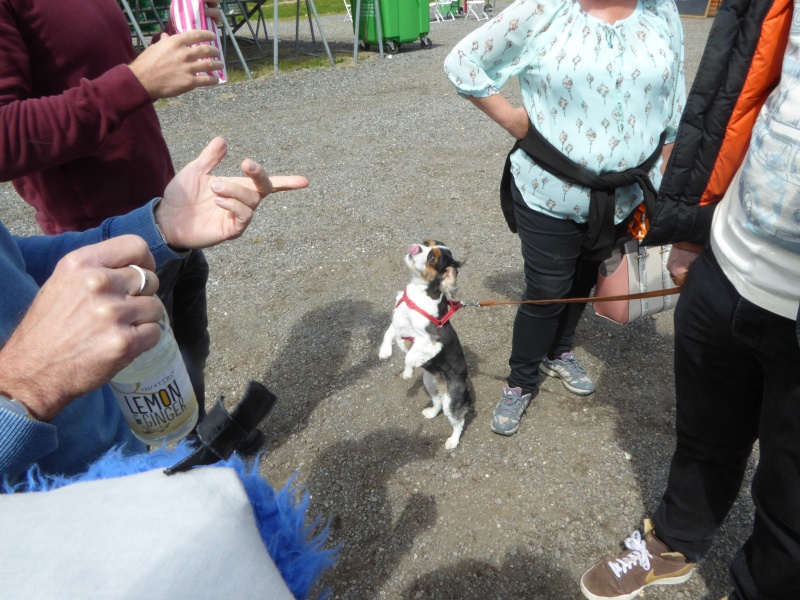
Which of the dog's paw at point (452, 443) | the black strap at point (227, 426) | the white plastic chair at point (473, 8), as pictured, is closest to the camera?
the black strap at point (227, 426)

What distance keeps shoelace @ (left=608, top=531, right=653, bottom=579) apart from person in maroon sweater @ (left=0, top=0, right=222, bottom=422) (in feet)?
6.55

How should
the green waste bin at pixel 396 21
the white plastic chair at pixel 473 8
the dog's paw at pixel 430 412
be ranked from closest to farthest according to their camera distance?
1. the dog's paw at pixel 430 412
2. the green waste bin at pixel 396 21
3. the white plastic chair at pixel 473 8

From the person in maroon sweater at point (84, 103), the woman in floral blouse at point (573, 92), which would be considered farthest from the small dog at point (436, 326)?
the person in maroon sweater at point (84, 103)

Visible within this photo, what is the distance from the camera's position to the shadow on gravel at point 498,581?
1.99 m

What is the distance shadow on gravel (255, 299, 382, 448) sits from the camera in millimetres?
2893

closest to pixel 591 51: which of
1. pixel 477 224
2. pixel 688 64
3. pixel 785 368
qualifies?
pixel 785 368

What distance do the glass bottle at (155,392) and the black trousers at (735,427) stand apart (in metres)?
1.38

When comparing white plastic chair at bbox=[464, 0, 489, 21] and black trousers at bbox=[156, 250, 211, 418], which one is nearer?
black trousers at bbox=[156, 250, 211, 418]

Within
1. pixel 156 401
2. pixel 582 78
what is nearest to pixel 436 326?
pixel 582 78

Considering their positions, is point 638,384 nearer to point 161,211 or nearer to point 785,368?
point 785,368

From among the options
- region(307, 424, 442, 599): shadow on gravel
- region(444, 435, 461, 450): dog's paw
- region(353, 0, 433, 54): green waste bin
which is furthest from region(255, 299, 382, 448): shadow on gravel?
region(353, 0, 433, 54): green waste bin

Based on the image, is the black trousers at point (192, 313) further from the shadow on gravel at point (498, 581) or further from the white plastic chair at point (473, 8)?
the white plastic chair at point (473, 8)

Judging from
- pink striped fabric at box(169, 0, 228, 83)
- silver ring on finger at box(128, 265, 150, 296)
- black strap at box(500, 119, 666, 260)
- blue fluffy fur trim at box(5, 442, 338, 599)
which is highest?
pink striped fabric at box(169, 0, 228, 83)

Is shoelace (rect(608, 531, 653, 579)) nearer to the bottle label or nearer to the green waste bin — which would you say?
the bottle label
